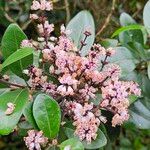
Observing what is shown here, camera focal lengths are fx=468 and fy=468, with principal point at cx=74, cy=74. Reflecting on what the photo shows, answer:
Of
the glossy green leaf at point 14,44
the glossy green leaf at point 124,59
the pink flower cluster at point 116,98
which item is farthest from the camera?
the glossy green leaf at point 124,59

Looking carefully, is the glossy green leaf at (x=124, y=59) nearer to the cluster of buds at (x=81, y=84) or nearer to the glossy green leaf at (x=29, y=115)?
the cluster of buds at (x=81, y=84)

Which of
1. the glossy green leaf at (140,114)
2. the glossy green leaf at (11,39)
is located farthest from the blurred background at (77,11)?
the glossy green leaf at (11,39)

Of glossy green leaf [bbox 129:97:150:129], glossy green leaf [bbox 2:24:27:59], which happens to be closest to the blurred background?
glossy green leaf [bbox 129:97:150:129]

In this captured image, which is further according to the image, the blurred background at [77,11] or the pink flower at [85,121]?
the blurred background at [77,11]

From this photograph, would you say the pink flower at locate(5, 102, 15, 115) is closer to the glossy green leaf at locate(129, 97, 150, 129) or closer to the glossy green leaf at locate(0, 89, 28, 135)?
the glossy green leaf at locate(0, 89, 28, 135)

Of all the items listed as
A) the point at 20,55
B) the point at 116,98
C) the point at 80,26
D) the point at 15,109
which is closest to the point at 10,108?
the point at 15,109

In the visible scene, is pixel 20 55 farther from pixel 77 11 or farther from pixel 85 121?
pixel 77 11
